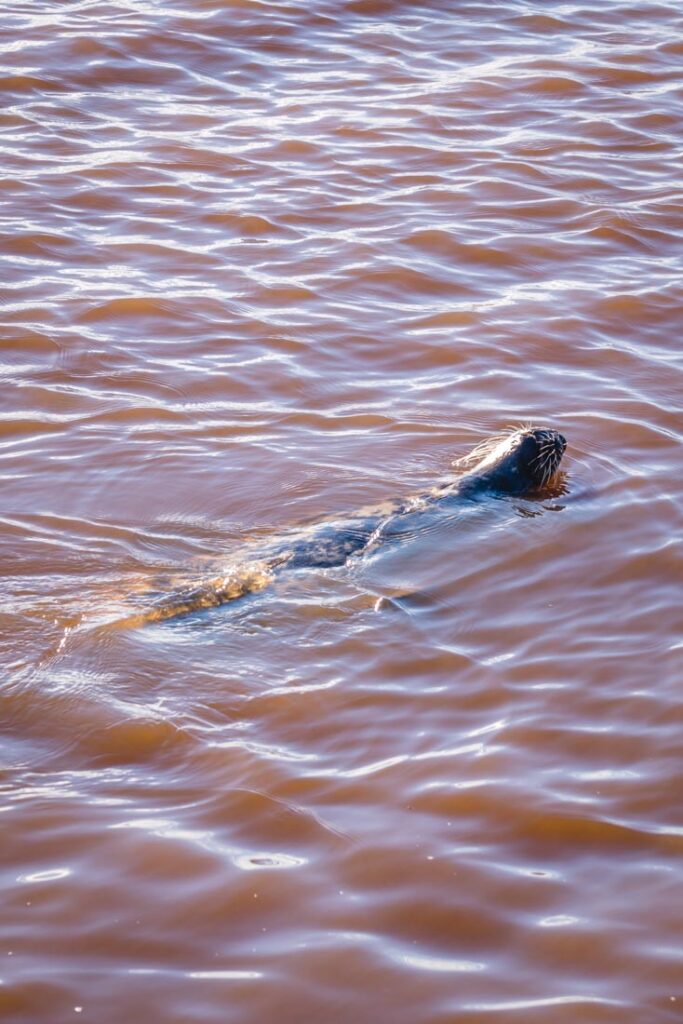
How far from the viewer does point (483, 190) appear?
994cm

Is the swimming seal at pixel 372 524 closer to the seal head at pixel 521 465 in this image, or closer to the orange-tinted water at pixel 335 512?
the seal head at pixel 521 465

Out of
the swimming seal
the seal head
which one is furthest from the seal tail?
the seal head

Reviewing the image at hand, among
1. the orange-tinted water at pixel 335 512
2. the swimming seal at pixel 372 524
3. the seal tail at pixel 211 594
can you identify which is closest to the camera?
the orange-tinted water at pixel 335 512

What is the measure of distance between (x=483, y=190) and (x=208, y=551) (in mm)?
5377

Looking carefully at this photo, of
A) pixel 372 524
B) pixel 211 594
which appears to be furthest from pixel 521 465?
pixel 211 594

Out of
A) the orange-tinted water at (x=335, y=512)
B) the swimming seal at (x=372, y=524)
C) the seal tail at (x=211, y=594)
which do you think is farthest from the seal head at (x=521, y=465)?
the seal tail at (x=211, y=594)

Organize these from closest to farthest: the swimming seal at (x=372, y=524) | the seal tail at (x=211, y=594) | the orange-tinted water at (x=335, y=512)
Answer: the orange-tinted water at (x=335, y=512), the seal tail at (x=211, y=594), the swimming seal at (x=372, y=524)

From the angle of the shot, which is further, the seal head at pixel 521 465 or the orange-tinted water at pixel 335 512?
the seal head at pixel 521 465

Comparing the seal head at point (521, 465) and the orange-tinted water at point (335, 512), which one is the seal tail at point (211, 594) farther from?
the seal head at point (521, 465)

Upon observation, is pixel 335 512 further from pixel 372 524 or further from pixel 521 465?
pixel 521 465

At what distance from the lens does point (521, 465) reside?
6.23 meters

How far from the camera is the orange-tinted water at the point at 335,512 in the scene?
3297 millimetres

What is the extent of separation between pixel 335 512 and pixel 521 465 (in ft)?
3.13

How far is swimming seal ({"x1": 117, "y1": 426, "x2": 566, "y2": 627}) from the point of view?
505cm
